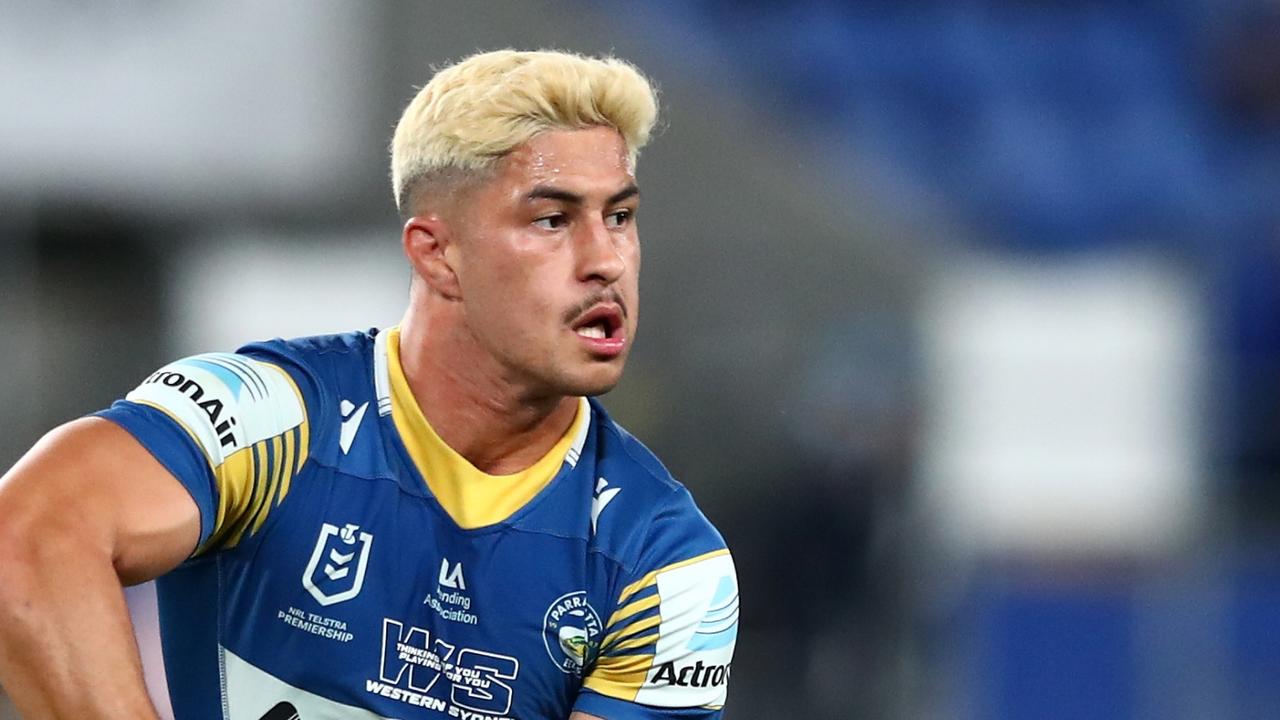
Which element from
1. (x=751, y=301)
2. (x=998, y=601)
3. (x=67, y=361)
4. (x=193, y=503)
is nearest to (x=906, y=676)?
(x=998, y=601)

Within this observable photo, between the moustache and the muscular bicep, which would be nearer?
the muscular bicep

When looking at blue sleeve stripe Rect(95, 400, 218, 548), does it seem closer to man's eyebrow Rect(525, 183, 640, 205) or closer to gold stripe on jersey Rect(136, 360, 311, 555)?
gold stripe on jersey Rect(136, 360, 311, 555)

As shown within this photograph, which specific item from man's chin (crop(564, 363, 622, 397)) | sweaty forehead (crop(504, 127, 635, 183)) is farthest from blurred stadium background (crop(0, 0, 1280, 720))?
sweaty forehead (crop(504, 127, 635, 183))

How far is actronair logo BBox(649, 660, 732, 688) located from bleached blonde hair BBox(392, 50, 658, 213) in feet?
2.93

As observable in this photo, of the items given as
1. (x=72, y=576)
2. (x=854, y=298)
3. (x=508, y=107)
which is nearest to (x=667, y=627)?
(x=508, y=107)

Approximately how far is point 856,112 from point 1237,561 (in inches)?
203

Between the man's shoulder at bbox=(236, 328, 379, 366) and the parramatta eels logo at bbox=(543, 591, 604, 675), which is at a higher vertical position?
the man's shoulder at bbox=(236, 328, 379, 366)

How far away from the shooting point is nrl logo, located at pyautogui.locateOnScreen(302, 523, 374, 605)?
3035mm

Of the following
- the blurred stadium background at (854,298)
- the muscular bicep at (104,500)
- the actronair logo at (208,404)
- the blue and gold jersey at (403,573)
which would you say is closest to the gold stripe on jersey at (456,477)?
the blue and gold jersey at (403,573)

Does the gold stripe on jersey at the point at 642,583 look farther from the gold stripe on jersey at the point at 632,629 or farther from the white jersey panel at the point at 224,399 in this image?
the white jersey panel at the point at 224,399

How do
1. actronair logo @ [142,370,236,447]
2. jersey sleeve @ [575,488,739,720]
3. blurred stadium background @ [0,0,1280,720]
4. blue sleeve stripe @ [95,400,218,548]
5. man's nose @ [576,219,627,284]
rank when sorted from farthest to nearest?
blurred stadium background @ [0,0,1280,720]
jersey sleeve @ [575,488,739,720]
man's nose @ [576,219,627,284]
actronair logo @ [142,370,236,447]
blue sleeve stripe @ [95,400,218,548]

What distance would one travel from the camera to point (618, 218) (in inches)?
125

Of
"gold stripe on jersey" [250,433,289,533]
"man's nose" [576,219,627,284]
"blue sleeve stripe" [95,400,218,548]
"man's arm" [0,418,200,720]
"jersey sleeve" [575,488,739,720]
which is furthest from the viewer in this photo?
"jersey sleeve" [575,488,739,720]

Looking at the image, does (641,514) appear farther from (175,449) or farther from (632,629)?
(175,449)
